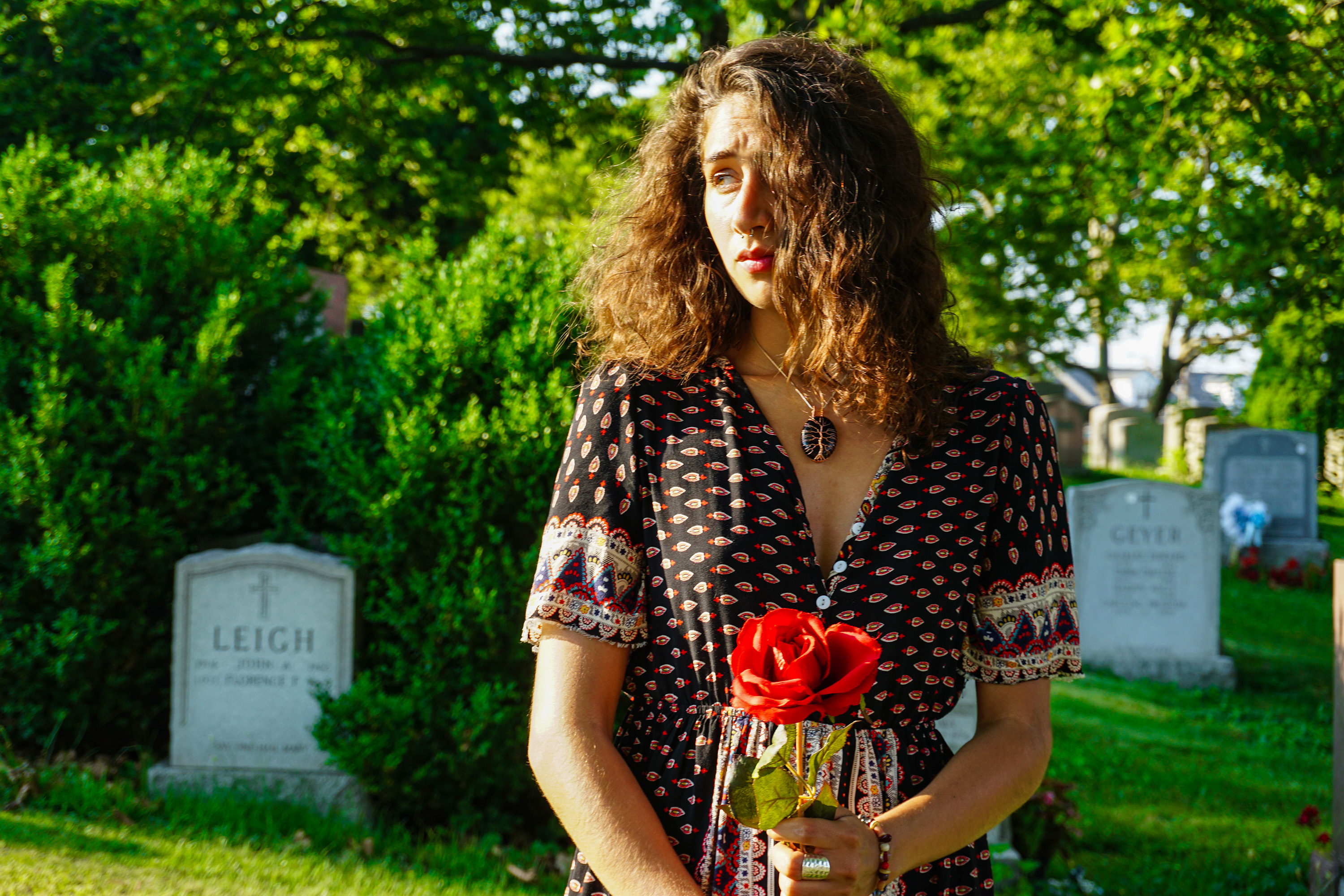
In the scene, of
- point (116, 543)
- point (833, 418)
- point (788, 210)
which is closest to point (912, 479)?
point (833, 418)

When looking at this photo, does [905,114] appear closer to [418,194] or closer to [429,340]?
[429,340]

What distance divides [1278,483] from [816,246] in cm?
1258

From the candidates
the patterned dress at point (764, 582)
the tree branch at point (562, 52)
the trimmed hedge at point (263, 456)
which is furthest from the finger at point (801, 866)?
the tree branch at point (562, 52)

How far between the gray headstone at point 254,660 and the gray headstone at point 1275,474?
35.8ft

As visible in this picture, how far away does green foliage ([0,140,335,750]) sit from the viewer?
4.62 m

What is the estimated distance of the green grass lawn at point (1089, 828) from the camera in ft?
12.4

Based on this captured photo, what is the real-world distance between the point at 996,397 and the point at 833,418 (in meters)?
0.26

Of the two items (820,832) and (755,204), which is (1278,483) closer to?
(755,204)

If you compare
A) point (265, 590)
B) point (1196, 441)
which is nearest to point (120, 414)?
point (265, 590)

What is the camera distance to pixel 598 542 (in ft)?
5.16

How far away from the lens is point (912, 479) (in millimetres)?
1612

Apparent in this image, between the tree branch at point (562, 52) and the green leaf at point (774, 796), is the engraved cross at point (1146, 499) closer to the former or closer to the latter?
the tree branch at point (562, 52)

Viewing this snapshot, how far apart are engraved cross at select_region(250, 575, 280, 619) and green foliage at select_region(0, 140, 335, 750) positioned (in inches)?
17.1

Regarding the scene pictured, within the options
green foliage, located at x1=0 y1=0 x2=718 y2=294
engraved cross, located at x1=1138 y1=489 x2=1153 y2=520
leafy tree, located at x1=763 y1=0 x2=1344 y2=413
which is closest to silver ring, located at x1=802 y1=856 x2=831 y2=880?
leafy tree, located at x1=763 y1=0 x2=1344 y2=413
